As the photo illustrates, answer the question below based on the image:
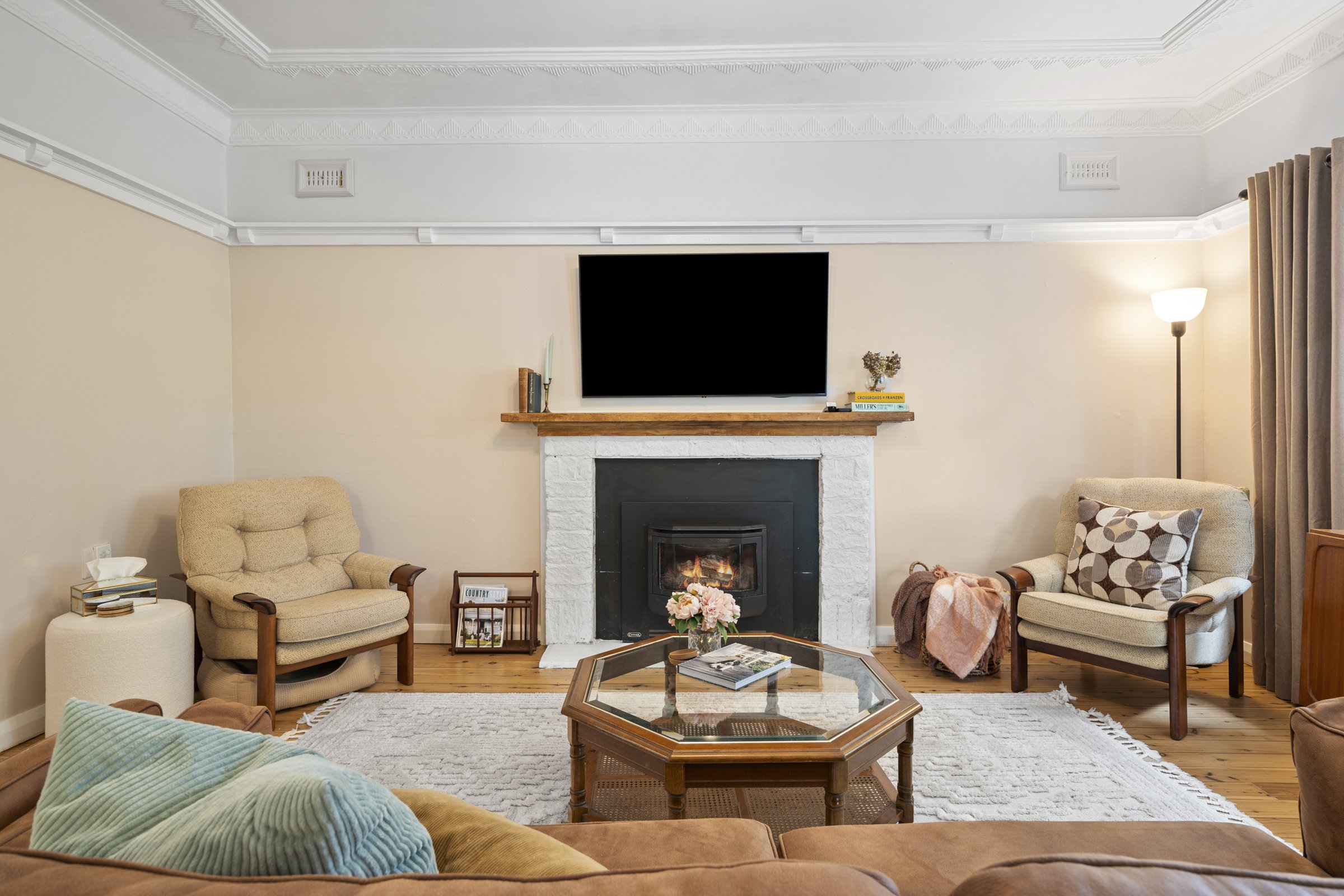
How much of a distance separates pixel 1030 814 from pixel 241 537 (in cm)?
342

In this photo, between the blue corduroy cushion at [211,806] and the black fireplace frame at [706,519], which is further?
the black fireplace frame at [706,519]

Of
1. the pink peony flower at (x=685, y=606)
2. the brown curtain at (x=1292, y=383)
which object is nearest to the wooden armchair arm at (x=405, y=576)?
the pink peony flower at (x=685, y=606)

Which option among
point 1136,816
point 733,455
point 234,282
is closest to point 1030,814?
point 1136,816

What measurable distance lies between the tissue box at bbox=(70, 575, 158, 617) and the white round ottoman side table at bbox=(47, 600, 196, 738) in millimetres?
43

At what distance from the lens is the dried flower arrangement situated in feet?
12.3

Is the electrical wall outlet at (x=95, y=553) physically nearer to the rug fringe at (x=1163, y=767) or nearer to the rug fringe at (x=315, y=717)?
the rug fringe at (x=315, y=717)

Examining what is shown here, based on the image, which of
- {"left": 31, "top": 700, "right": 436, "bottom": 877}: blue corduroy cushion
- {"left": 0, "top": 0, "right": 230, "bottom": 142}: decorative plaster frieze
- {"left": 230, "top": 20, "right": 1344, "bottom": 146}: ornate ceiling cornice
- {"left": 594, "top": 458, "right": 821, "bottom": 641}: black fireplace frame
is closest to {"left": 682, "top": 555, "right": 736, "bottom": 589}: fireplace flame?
{"left": 594, "top": 458, "right": 821, "bottom": 641}: black fireplace frame

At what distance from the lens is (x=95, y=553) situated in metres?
3.02

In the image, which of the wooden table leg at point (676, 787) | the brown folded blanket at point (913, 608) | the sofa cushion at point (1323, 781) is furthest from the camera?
the brown folded blanket at point (913, 608)

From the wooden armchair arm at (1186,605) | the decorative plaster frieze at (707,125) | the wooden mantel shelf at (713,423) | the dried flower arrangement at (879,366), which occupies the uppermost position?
the decorative plaster frieze at (707,125)

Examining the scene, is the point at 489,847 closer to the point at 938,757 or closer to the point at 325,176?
the point at 938,757

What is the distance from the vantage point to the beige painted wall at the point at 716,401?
3855mm

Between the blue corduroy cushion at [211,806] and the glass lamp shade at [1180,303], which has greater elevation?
the glass lamp shade at [1180,303]

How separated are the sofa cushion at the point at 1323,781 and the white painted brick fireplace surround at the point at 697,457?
9.13 ft
